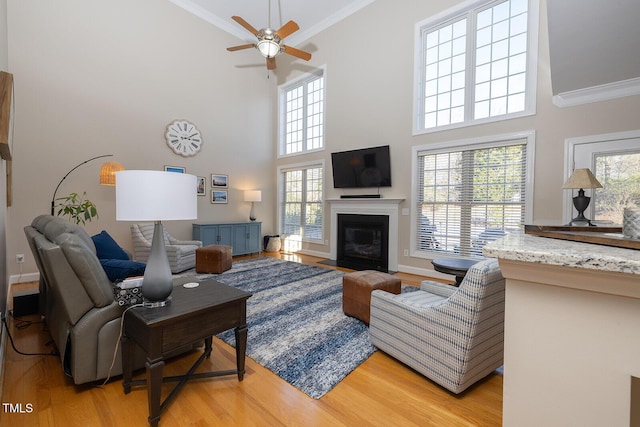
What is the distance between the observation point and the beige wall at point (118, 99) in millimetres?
4070

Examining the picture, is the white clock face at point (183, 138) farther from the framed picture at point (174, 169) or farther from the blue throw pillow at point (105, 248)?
the blue throw pillow at point (105, 248)

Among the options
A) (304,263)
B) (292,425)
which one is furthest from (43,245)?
(304,263)

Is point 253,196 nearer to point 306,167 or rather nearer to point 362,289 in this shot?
point 306,167

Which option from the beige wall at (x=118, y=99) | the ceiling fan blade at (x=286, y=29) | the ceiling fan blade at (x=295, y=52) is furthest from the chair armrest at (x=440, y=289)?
the beige wall at (x=118, y=99)

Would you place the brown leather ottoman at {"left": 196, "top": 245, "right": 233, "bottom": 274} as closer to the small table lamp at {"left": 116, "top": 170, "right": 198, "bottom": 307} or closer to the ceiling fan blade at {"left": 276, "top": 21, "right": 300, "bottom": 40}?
the small table lamp at {"left": 116, "top": 170, "right": 198, "bottom": 307}

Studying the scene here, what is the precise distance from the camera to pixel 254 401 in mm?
1650

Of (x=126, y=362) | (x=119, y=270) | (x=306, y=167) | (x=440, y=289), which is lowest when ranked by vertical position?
(x=126, y=362)

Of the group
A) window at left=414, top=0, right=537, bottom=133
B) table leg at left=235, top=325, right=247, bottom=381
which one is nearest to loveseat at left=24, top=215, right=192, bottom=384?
table leg at left=235, top=325, right=247, bottom=381

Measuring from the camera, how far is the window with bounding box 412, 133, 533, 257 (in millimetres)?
3902

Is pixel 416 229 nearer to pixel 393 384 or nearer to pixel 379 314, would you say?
pixel 379 314

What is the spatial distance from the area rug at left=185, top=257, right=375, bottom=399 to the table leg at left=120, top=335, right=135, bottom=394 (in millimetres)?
766

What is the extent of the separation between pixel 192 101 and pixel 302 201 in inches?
124

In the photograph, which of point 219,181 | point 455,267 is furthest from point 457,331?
point 219,181

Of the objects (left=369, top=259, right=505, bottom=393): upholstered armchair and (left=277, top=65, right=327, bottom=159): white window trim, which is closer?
(left=369, top=259, right=505, bottom=393): upholstered armchair
